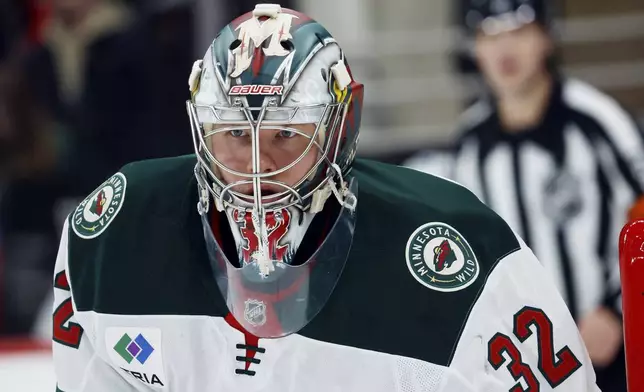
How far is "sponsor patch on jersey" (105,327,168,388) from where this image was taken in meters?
1.62

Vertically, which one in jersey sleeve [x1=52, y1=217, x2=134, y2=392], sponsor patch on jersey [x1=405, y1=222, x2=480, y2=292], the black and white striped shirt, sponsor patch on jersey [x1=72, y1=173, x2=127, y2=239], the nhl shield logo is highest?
sponsor patch on jersey [x1=72, y1=173, x2=127, y2=239]

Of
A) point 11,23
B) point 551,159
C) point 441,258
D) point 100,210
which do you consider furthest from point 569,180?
point 11,23

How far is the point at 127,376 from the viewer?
1651 millimetres

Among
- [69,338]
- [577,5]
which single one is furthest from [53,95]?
[69,338]

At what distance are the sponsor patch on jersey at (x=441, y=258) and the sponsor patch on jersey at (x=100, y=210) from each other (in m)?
0.42

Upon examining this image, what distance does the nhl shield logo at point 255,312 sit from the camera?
160 cm

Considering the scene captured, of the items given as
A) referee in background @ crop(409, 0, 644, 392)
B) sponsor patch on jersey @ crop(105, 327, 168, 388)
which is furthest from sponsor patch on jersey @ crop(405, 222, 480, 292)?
referee in background @ crop(409, 0, 644, 392)

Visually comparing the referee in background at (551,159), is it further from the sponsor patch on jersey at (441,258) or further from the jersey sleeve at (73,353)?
the jersey sleeve at (73,353)

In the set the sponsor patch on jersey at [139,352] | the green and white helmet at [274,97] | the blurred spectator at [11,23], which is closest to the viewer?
the green and white helmet at [274,97]

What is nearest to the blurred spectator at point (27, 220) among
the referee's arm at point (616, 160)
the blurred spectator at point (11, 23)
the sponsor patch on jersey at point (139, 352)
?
the blurred spectator at point (11, 23)

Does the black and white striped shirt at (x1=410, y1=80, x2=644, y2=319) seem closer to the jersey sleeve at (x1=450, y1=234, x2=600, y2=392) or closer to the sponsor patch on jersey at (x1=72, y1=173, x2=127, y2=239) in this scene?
the jersey sleeve at (x1=450, y1=234, x2=600, y2=392)

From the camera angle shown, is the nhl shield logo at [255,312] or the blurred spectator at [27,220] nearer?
the nhl shield logo at [255,312]

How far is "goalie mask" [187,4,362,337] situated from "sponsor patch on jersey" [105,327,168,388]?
12cm

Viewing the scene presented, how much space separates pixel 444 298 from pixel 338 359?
161 millimetres
